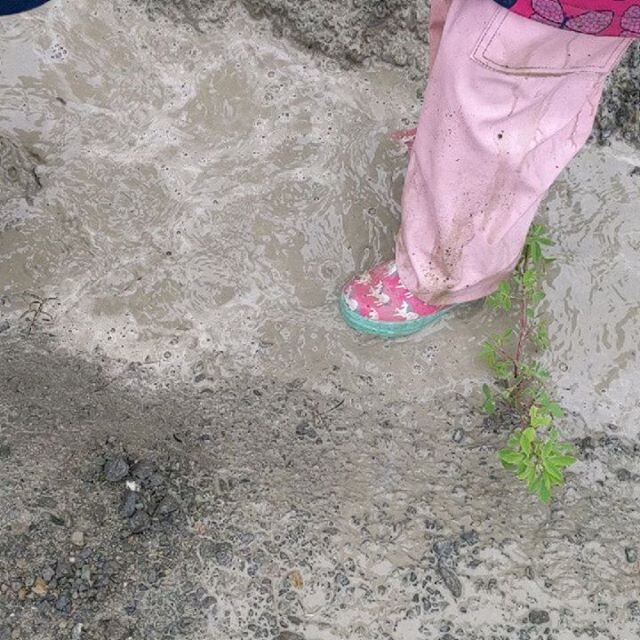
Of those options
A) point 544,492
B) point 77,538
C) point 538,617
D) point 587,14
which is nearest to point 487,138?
point 587,14

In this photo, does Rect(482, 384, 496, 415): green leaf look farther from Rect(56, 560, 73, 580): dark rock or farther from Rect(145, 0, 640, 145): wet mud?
Rect(56, 560, 73, 580): dark rock

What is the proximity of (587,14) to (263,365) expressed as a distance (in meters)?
1.15

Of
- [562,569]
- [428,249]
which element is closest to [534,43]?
[428,249]

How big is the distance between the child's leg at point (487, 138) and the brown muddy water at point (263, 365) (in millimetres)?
281

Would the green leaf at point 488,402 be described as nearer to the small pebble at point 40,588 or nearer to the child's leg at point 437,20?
the child's leg at point 437,20

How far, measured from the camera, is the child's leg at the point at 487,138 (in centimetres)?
154

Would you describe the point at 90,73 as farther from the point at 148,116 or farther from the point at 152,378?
the point at 152,378

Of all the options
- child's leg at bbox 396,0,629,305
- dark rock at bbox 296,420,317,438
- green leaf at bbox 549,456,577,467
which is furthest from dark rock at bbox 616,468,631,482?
dark rock at bbox 296,420,317,438

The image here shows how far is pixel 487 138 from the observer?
5.54 feet

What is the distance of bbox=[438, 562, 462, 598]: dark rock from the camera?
1.84 meters

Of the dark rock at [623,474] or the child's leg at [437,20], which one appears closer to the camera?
the child's leg at [437,20]

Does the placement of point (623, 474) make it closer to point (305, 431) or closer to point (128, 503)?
point (305, 431)

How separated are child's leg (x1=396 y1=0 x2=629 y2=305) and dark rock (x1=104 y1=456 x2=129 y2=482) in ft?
2.71

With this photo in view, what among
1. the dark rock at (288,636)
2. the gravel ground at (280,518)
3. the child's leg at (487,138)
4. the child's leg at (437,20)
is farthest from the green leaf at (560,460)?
the child's leg at (437,20)
